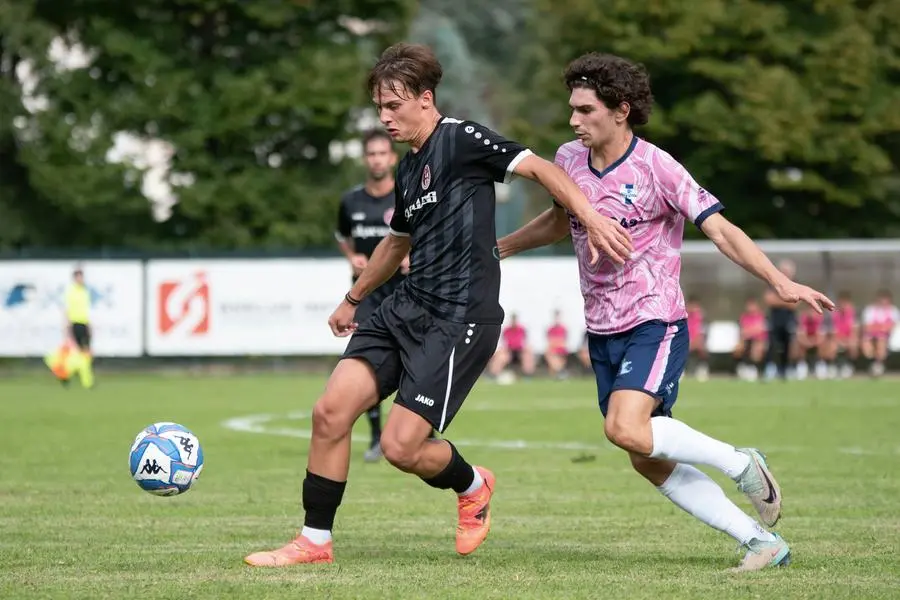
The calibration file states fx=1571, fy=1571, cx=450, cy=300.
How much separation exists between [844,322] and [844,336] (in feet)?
1.30

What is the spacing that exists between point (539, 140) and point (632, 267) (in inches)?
1414

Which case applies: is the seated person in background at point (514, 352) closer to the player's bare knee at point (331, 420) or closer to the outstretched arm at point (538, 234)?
the outstretched arm at point (538, 234)

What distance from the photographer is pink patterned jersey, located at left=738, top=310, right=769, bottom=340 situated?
31.0m

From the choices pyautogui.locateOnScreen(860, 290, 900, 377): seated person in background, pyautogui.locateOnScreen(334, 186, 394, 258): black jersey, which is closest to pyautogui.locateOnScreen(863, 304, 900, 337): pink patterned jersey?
pyautogui.locateOnScreen(860, 290, 900, 377): seated person in background

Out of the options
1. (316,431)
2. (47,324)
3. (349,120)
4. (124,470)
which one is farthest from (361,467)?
(349,120)

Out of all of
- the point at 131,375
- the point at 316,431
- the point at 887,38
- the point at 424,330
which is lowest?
the point at 131,375

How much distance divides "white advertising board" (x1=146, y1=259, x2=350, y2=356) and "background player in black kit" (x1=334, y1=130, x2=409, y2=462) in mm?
18477

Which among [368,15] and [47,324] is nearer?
[47,324]

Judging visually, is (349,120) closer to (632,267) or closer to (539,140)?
(539,140)

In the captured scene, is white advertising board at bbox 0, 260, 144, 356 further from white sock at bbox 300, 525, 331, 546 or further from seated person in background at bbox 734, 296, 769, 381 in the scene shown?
white sock at bbox 300, 525, 331, 546

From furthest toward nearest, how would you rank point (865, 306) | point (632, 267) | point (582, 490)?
1. point (865, 306)
2. point (582, 490)
3. point (632, 267)

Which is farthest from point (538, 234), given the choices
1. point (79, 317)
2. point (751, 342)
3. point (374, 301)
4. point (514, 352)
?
point (751, 342)

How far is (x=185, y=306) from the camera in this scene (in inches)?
1227

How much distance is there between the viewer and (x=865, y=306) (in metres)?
32.5
